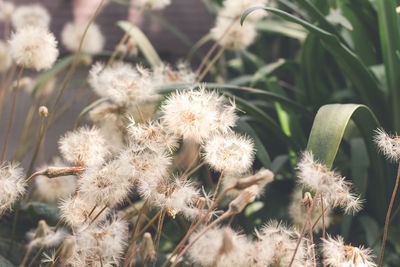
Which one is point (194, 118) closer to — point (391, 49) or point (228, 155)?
point (228, 155)

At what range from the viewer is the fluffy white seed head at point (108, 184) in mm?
384

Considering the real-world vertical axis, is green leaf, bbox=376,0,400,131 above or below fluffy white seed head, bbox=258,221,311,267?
above

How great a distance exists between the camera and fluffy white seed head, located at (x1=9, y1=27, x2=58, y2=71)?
542 millimetres

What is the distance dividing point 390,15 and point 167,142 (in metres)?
0.49

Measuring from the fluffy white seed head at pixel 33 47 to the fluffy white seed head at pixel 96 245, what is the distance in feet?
0.96

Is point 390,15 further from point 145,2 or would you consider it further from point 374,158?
point 145,2

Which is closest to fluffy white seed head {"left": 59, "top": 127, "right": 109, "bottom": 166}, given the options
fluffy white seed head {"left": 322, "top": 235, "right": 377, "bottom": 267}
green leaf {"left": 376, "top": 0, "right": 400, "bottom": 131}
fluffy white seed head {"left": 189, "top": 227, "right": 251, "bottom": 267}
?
fluffy white seed head {"left": 189, "top": 227, "right": 251, "bottom": 267}

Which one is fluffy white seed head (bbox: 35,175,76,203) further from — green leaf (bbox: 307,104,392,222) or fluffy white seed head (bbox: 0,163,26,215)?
green leaf (bbox: 307,104,392,222)

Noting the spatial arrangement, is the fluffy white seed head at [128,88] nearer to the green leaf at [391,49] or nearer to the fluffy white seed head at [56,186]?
the fluffy white seed head at [56,186]

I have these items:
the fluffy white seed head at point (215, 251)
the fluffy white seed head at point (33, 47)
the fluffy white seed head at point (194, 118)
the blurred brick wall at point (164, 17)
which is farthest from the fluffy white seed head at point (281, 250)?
the blurred brick wall at point (164, 17)

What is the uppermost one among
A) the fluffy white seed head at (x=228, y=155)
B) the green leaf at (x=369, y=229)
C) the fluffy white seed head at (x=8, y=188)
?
the fluffy white seed head at (x=228, y=155)

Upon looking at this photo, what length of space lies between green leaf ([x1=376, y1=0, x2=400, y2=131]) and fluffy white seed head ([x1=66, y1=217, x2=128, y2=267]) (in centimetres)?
56

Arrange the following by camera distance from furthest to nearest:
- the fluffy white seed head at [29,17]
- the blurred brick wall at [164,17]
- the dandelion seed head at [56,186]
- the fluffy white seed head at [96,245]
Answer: the blurred brick wall at [164,17] → the fluffy white seed head at [29,17] → the dandelion seed head at [56,186] → the fluffy white seed head at [96,245]

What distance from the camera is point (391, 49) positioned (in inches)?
27.4
